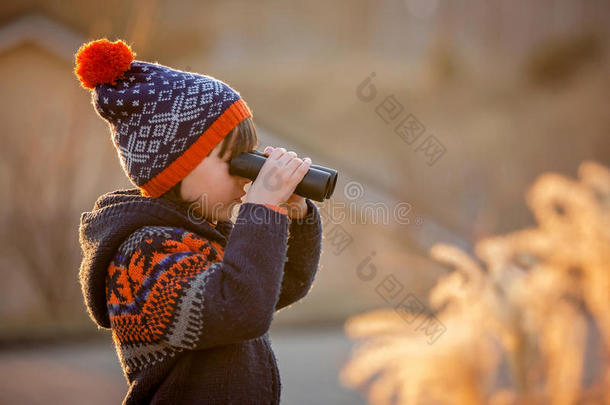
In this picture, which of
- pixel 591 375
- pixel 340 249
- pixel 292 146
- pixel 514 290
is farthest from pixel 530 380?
pixel 292 146

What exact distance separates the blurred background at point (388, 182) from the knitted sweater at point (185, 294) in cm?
104

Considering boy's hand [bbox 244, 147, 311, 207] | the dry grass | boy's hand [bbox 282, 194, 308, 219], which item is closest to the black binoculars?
boy's hand [bbox 244, 147, 311, 207]

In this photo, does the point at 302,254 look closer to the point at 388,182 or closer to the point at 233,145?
the point at 233,145

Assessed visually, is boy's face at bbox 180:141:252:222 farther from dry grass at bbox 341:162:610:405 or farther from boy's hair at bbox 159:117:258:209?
dry grass at bbox 341:162:610:405

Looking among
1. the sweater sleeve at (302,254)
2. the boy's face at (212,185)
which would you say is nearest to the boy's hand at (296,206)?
the sweater sleeve at (302,254)

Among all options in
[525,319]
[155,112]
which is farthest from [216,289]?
[525,319]

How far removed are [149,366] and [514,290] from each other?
1281mm

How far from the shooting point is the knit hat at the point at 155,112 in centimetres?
122

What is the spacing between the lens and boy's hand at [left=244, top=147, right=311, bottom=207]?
1203mm

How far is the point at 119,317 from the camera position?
1.18m

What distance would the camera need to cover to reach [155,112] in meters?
1.21

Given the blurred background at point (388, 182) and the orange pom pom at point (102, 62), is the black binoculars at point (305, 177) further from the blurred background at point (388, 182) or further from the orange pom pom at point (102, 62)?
the blurred background at point (388, 182)

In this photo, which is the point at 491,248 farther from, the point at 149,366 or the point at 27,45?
the point at 27,45

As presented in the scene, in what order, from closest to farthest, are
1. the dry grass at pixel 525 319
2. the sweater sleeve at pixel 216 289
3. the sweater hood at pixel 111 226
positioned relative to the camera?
1. the sweater sleeve at pixel 216 289
2. the sweater hood at pixel 111 226
3. the dry grass at pixel 525 319
